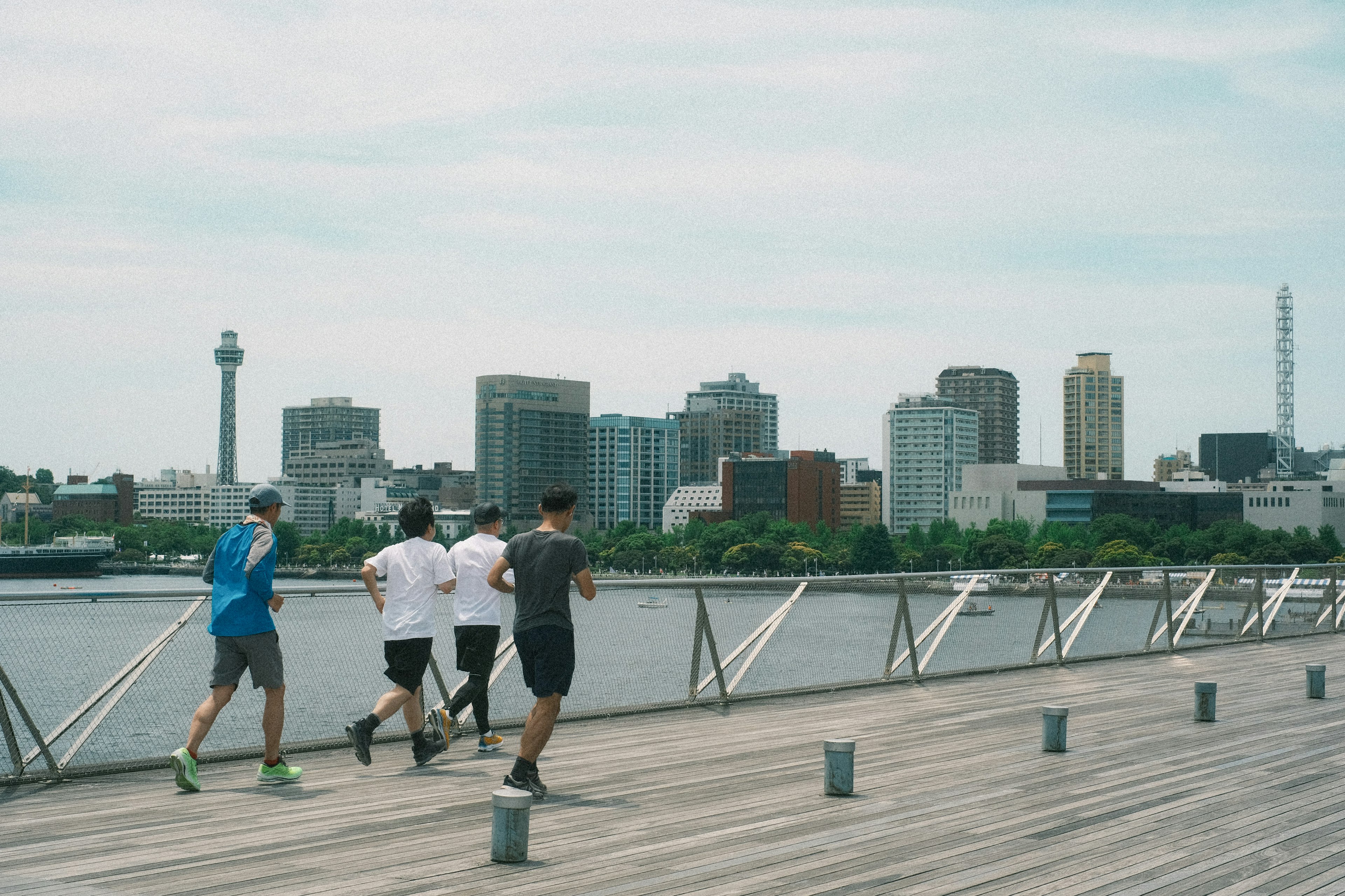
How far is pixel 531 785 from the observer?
8.30 meters

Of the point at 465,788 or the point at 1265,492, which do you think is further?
the point at 1265,492

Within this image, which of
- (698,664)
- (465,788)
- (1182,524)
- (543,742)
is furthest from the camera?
(1182,524)

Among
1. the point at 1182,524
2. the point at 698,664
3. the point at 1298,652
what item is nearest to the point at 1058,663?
the point at 1298,652

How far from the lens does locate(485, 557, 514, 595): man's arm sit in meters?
8.59

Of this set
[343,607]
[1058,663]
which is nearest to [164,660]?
[343,607]

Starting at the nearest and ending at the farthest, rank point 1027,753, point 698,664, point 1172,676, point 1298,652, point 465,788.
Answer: point 465,788 → point 1027,753 → point 698,664 → point 1172,676 → point 1298,652

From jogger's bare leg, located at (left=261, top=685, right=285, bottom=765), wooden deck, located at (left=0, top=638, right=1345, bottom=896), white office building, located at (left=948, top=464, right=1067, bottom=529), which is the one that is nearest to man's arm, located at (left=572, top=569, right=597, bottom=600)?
wooden deck, located at (left=0, top=638, right=1345, bottom=896)

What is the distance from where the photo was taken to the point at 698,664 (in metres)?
13.3

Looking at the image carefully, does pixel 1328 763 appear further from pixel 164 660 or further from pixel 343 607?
pixel 164 660

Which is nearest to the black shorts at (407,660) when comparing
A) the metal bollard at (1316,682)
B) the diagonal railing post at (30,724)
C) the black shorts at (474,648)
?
the black shorts at (474,648)

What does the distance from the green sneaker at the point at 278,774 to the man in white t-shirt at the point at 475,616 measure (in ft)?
4.79

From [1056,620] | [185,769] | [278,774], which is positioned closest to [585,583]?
[278,774]

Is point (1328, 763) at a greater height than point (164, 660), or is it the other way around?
point (164, 660)

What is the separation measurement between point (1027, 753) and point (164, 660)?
21.7ft
